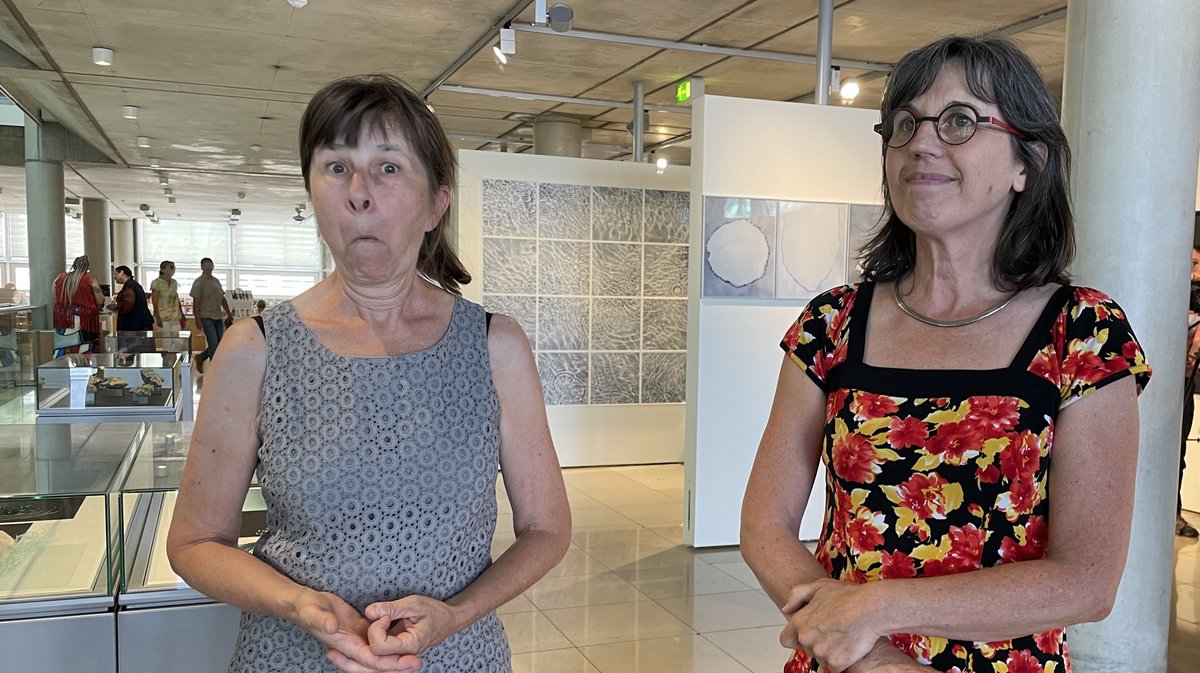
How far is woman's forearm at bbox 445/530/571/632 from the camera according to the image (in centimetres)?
141

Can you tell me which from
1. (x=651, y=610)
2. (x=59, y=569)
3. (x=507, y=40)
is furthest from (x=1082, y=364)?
(x=507, y=40)

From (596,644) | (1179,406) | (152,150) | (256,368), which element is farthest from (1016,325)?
(152,150)

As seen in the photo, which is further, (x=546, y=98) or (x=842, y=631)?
(x=546, y=98)

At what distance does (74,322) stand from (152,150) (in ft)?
16.1

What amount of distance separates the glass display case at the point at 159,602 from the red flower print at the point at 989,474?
5.38ft

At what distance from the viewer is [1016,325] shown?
1385 millimetres

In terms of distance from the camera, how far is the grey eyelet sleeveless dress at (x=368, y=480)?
55.9 inches

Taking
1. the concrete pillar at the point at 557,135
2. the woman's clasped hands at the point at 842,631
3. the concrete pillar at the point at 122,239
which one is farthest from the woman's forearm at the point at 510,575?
the concrete pillar at the point at 122,239

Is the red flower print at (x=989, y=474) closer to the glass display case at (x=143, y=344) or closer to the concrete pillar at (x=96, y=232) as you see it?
the glass display case at (x=143, y=344)

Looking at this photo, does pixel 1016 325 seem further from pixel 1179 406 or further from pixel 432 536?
pixel 1179 406

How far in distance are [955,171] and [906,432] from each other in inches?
15.8

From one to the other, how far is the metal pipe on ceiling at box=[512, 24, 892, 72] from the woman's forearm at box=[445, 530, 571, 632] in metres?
6.37

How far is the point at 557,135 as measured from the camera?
12.2 metres

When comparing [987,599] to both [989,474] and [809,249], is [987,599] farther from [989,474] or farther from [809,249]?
[809,249]
